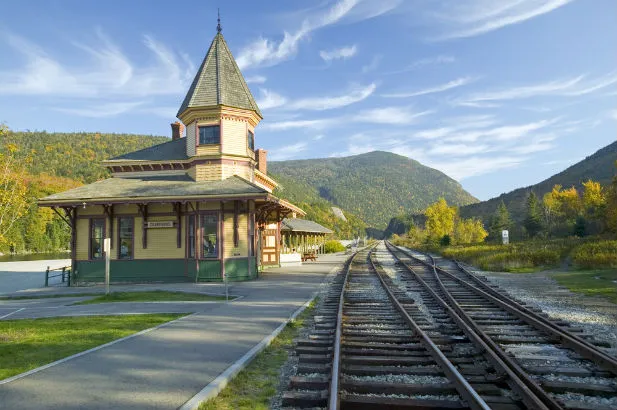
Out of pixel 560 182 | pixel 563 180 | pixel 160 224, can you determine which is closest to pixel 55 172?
pixel 160 224

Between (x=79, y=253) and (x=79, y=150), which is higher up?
(x=79, y=150)

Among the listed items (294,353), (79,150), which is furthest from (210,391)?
(79,150)

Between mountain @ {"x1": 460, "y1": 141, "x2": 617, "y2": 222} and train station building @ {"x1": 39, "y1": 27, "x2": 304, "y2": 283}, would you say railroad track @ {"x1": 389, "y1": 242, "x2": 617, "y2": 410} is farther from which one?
mountain @ {"x1": 460, "y1": 141, "x2": 617, "y2": 222}

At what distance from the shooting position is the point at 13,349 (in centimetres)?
736

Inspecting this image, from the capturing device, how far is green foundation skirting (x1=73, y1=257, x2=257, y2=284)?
62.7ft

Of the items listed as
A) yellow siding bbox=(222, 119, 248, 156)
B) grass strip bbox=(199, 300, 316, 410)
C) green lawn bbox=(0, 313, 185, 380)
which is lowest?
grass strip bbox=(199, 300, 316, 410)

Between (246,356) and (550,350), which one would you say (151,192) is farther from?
(550,350)

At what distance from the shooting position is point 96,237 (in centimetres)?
2044

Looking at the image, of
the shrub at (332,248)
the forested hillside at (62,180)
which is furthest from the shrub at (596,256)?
the forested hillside at (62,180)

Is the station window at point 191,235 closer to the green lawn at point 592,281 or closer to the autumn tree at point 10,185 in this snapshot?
the autumn tree at point 10,185

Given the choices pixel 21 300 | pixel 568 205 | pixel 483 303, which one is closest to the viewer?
pixel 483 303

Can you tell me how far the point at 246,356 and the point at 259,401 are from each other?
5.28 ft

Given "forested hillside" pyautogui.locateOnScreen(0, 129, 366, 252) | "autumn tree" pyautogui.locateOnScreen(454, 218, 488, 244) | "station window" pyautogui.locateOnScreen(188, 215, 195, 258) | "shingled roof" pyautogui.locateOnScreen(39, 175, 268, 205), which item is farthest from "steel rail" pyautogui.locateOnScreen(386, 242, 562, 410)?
"forested hillside" pyautogui.locateOnScreen(0, 129, 366, 252)

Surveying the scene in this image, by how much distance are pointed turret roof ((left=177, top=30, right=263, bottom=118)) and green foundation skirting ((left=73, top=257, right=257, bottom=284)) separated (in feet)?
25.1
